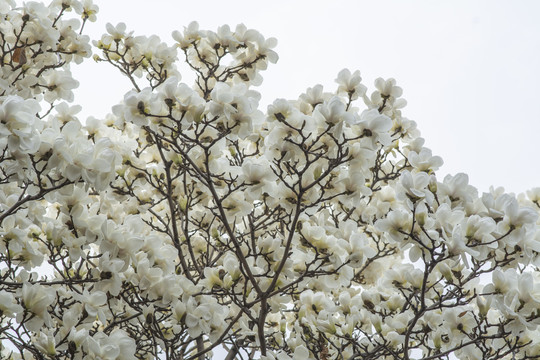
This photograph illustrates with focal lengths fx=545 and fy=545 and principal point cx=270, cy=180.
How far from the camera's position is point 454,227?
5.35 feet

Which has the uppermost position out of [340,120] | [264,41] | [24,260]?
[264,41]

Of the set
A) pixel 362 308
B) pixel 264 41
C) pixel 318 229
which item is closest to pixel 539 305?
pixel 318 229

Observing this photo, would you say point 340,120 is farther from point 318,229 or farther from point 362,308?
point 362,308

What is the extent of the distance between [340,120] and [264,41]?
1.08 metres

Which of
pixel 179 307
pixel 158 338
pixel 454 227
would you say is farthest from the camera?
pixel 158 338

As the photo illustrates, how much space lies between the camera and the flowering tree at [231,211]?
1665 mm

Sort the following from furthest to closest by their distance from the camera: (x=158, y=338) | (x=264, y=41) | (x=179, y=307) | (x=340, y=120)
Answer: (x=264, y=41) < (x=158, y=338) < (x=179, y=307) < (x=340, y=120)

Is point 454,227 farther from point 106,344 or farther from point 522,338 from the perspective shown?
point 106,344

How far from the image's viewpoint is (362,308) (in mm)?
2764

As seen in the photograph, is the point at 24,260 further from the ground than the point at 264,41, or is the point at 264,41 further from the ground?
the point at 264,41

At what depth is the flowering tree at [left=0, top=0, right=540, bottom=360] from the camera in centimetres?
167

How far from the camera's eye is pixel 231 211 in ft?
7.45

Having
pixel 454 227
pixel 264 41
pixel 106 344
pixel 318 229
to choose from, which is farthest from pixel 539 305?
pixel 264 41

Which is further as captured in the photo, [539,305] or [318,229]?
[318,229]
